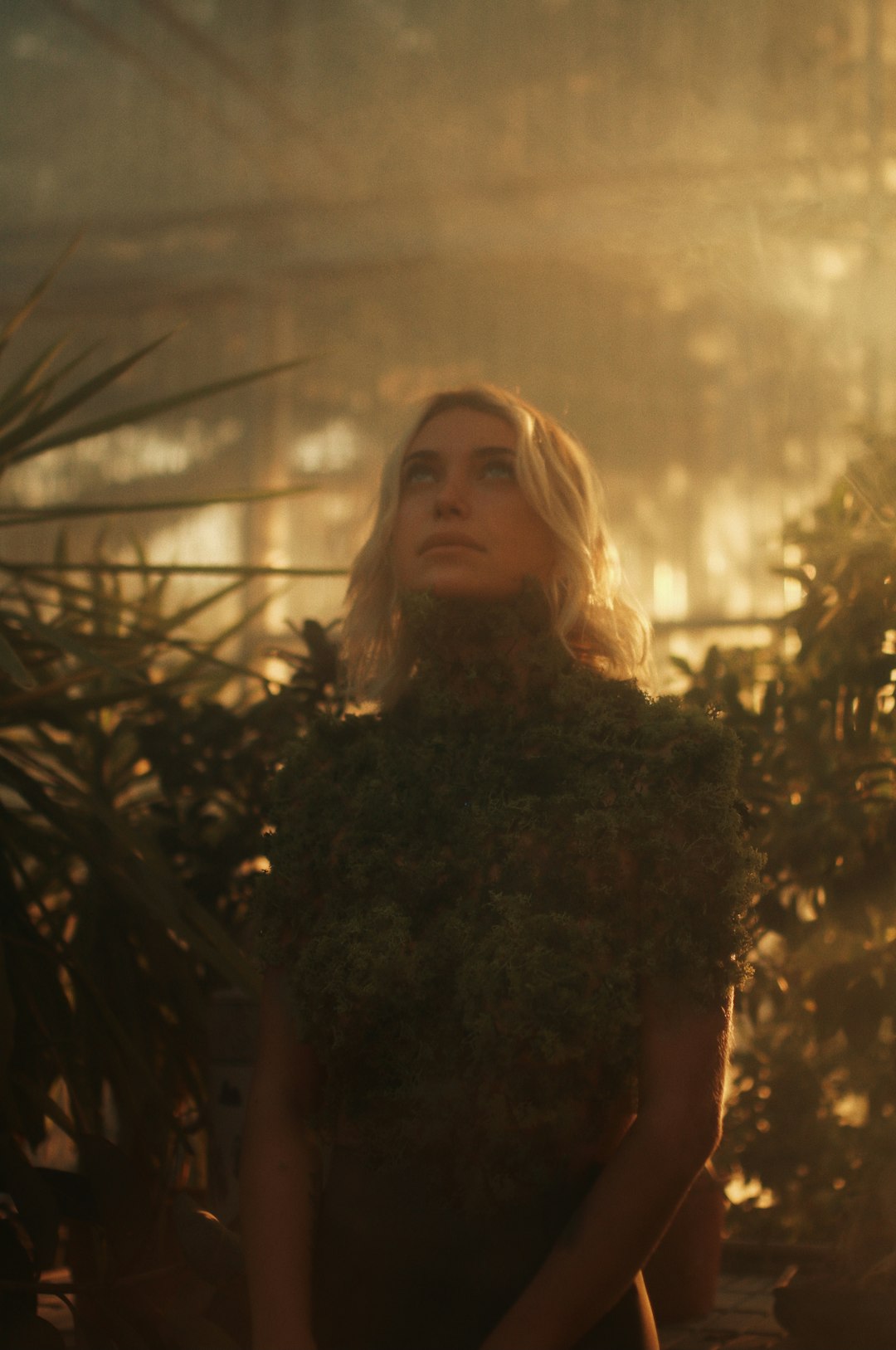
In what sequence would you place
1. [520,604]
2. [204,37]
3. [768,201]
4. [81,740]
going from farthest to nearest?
[204,37] < [768,201] < [81,740] < [520,604]

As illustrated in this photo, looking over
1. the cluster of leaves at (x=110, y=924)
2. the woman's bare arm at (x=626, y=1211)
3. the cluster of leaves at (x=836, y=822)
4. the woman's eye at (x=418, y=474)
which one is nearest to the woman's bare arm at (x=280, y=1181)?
the woman's bare arm at (x=626, y=1211)

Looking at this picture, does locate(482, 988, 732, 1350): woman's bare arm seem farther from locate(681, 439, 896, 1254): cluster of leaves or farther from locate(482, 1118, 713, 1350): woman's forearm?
locate(681, 439, 896, 1254): cluster of leaves

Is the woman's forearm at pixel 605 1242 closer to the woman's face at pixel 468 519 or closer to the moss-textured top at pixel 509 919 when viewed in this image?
the moss-textured top at pixel 509 919

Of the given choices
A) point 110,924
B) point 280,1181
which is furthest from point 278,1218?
point 110,924

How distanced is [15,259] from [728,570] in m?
2.40

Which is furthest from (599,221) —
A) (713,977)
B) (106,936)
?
(713,977)

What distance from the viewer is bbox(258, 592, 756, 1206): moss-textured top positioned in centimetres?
100

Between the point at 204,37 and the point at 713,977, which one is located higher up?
the point at 204,37

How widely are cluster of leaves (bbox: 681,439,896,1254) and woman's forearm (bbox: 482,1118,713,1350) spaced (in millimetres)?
832

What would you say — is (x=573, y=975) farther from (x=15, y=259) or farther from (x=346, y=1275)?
(x=15, y=259)

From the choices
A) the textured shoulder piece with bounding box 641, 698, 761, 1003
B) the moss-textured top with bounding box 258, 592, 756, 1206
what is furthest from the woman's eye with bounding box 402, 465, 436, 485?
the textured shoulder piece with bounding box 641, 698, 761, 1003

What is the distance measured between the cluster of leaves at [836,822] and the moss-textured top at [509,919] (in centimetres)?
71

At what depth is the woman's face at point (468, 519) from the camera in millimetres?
1210

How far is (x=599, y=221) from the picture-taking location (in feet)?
11.9
